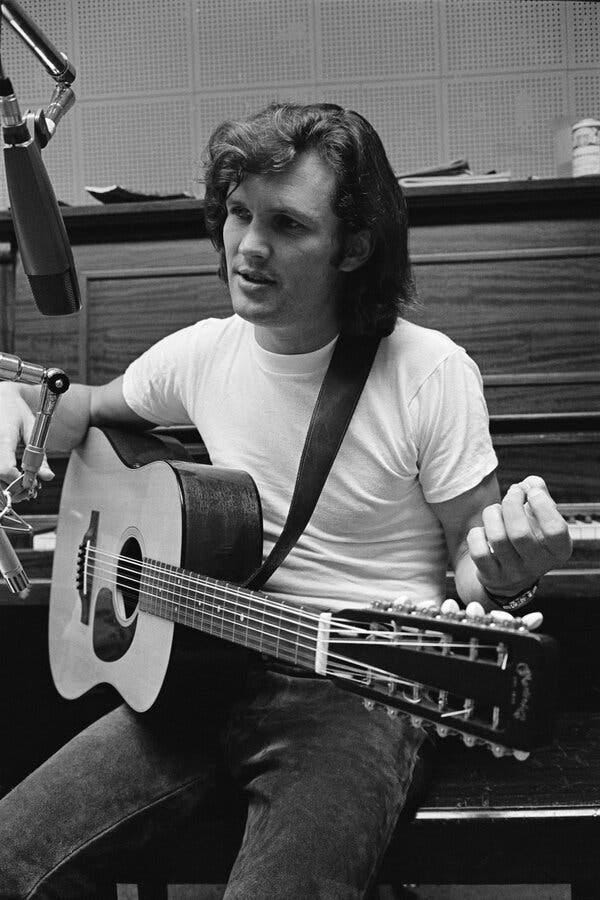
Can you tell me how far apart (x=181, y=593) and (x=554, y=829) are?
677mm

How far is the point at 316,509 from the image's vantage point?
5.04ft

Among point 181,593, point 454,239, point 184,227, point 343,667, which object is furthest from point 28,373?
point 454,239

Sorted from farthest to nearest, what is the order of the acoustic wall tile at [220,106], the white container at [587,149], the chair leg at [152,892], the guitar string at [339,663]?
1. the acoustic wall tile at [220,106]
2. the white container at [587,149]
3. the chair leg at [152,892]
4. the guitar string at [339,663]

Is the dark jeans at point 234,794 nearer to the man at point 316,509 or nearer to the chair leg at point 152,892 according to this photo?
the man at point 316,509

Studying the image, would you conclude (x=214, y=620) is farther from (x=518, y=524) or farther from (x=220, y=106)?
(x=220, y=106)

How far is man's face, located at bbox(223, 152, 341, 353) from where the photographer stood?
1503 mm

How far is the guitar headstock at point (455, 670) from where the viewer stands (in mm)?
886

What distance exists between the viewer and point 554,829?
141cm

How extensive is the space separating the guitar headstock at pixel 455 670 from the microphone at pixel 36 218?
1.62 feet

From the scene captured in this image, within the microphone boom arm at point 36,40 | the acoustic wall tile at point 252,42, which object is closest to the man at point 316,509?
the microphone boom arm at point 36,40

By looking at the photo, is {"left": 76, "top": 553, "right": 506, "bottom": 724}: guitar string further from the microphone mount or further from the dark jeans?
the microphone mount

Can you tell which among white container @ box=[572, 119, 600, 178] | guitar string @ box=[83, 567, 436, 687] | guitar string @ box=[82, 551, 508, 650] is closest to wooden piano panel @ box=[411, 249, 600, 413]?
white container @ box=[572, 119, 600, 178]

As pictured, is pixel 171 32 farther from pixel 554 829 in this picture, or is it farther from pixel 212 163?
pixel 554 829

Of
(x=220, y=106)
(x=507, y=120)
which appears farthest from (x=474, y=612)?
(x=220, y=106)
